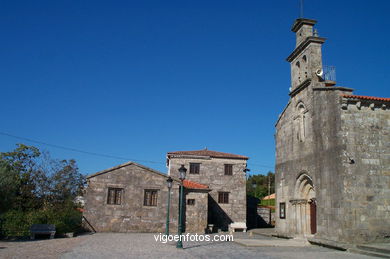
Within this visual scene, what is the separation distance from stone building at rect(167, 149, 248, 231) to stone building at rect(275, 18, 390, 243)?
10267 mm

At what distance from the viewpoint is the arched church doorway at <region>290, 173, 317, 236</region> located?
18.7 metres

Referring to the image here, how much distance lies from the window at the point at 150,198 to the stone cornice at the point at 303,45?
13.8m

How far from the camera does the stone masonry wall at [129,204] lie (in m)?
23.1

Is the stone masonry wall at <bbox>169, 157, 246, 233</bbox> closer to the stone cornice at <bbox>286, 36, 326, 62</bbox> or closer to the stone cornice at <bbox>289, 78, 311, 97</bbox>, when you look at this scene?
the stone cornice at <bbox>289, 78, 311, 97</bbox>

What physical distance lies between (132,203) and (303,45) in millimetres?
16239

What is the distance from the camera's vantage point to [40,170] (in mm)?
26375

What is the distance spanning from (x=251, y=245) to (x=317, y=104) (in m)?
8.57

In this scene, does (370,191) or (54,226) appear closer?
(370,191)

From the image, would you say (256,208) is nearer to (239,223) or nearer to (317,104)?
(239,223)

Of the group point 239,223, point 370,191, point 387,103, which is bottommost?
point 239,223

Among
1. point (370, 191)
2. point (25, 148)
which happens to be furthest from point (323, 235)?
point (25, 148)

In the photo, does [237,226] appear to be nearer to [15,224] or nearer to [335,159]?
[335,159]

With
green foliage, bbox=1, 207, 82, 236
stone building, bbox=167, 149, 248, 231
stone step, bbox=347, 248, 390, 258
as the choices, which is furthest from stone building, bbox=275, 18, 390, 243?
green foliage, bbox=1, 207, 82, 236

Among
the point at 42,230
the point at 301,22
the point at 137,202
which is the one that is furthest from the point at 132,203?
the point at 301,22
